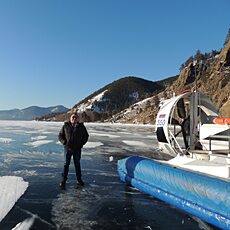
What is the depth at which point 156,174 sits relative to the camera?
20.2 ft

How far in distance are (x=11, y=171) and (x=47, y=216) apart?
3.94 m

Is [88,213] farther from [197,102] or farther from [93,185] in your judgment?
[197,102]

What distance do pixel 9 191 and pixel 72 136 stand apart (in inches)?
66.8

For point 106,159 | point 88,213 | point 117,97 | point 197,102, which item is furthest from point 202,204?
point 117,97

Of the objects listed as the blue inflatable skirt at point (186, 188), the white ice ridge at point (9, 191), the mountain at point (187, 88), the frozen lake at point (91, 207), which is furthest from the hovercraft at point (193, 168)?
the white ice ridge at point (9, 191)

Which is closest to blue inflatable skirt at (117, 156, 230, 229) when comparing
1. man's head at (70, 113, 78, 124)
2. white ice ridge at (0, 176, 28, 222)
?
man's head at (70, 113, 78, 124)

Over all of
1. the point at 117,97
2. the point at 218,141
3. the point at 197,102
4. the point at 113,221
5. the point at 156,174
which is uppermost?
the point at 117,97

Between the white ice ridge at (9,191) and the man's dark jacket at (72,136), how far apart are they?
Result: 129cm

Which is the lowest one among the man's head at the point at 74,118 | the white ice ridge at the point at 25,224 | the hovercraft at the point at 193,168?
the white ice ridge at the point at 25,224

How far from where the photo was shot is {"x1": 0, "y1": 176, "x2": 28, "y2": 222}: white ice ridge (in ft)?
17.5

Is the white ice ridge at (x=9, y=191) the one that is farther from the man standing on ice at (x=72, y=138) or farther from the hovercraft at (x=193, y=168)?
the hovercraft at (x=193, y=168)

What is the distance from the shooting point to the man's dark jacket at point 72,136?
6.81 meters

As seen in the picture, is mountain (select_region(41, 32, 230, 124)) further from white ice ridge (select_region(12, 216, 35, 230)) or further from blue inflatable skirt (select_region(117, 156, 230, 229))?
white ice ridge (select_region(12, 216, 35, 230))

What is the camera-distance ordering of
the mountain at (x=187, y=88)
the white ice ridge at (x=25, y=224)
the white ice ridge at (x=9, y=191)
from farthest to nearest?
the mountain at (x=187, y=88) → the white ice ridge at (x=9, y=191) → the white ice ridge at (x=25, y=224)
